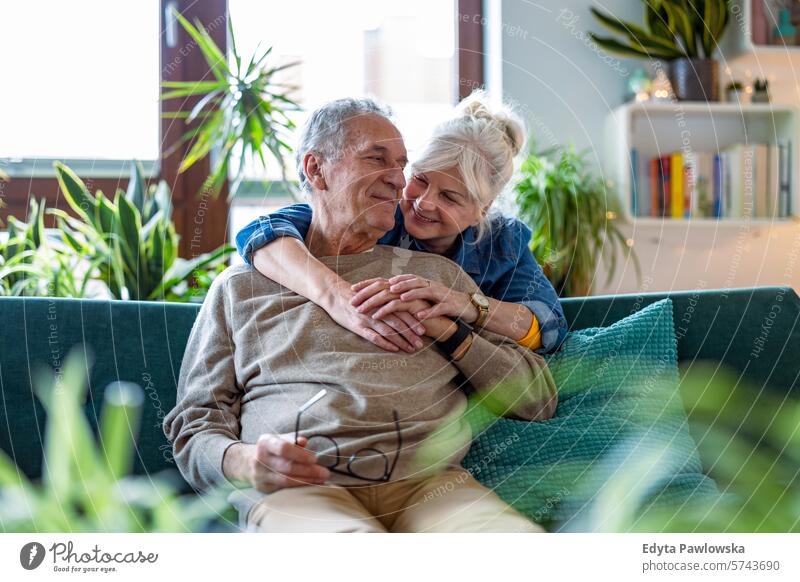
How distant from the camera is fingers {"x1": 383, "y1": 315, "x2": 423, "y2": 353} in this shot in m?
1.23

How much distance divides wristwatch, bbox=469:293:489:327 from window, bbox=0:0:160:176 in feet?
3.95

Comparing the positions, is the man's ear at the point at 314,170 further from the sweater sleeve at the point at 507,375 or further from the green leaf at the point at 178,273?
the green leaf at the point at 178,273

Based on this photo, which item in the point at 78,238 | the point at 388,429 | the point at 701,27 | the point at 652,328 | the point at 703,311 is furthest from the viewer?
the point at 701,27

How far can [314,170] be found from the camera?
1.36m

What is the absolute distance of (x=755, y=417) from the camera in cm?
152

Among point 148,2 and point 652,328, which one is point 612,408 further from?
point 148,2

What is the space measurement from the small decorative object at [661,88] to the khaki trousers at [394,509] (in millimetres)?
1972

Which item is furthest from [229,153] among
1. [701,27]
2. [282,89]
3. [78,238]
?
[701,27]

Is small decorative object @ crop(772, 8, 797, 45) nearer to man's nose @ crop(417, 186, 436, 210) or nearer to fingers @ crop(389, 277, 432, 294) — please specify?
man's nose @ crop(417, 186, 436, 210)

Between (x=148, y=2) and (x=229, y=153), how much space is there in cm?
60

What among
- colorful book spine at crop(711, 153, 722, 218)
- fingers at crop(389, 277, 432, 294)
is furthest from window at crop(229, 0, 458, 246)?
colorful book spine at crop(711, 153, 722, 218)

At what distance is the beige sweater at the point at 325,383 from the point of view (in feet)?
3.85

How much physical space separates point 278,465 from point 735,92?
240 centimetres

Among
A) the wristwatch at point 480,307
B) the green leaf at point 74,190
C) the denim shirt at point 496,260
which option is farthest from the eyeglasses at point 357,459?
the green leaf at point 74,190
